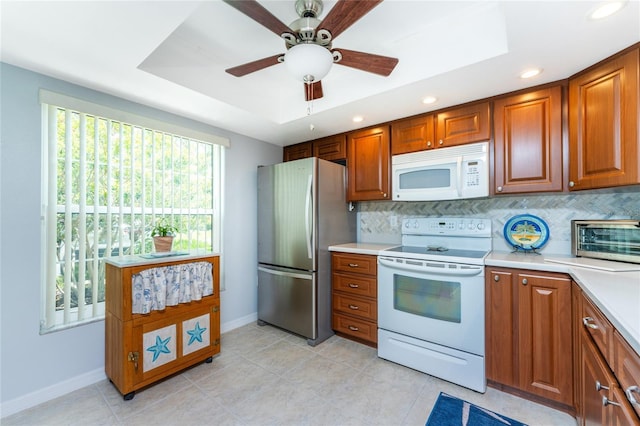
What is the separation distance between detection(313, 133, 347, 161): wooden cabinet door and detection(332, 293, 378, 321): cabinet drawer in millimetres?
1547

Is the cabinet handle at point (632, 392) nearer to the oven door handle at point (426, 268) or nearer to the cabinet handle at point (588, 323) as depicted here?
the cabinet handle at point (588, 323)

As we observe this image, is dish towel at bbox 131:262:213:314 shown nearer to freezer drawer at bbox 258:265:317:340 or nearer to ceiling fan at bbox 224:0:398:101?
freezer drawer at bbox 258:265:317:340

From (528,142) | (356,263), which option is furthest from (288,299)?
(528,142)

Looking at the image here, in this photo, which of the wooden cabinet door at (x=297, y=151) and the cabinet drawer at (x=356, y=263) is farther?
the wooden cabinet door at (x=297, y=151)

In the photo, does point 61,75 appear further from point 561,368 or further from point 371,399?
point 561,368

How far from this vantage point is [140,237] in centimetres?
233

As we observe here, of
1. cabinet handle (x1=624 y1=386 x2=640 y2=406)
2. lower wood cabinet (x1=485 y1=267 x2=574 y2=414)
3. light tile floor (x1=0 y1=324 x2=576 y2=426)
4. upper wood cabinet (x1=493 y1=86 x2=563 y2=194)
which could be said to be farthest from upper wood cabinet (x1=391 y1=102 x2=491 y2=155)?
light tile floor (x1=0 y1=324 x2=576 y2=426)

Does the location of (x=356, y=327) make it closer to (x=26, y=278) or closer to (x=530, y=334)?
(x=530, y=334)

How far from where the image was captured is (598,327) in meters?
1.15

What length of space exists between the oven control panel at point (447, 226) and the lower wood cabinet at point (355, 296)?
591 mm

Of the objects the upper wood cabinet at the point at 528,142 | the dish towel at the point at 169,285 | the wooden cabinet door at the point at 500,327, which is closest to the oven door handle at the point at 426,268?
the wooden cabinet door at the point at 500,327

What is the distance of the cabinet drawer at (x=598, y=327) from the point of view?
1031mm

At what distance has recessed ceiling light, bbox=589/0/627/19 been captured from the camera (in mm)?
1207

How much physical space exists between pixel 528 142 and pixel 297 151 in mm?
2418
